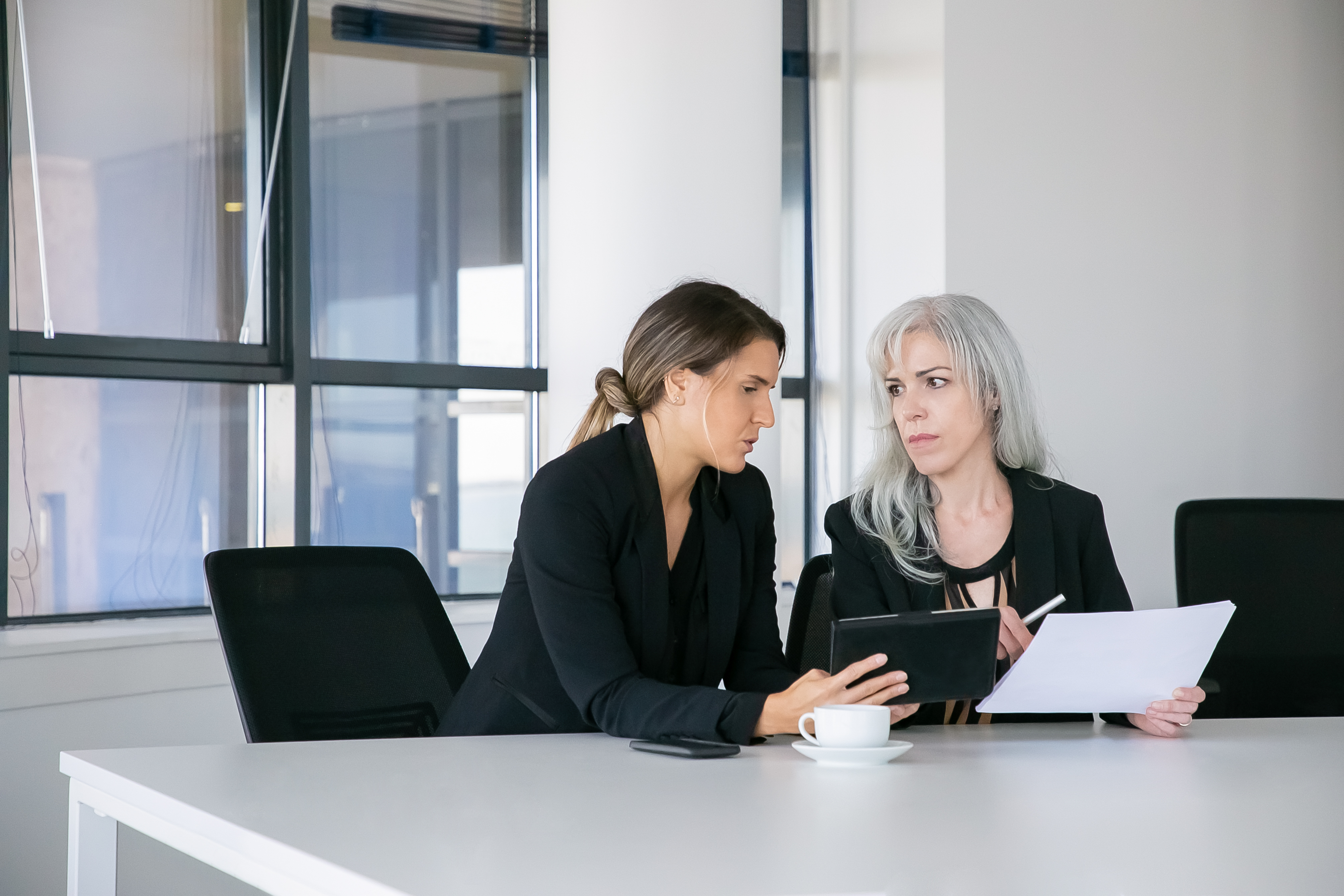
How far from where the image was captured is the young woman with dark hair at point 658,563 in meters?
1.70

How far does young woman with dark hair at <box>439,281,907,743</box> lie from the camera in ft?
5.57

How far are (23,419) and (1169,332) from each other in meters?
A: 3.46

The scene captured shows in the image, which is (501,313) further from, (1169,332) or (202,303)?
(1169,332)

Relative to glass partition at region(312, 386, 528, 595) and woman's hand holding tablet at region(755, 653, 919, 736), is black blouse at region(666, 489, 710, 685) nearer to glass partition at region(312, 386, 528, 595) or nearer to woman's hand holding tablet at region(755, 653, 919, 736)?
woman's hand holding tablet at region(755, 653, 919, 736)

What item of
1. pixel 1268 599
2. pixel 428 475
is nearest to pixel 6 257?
pixel 428 475

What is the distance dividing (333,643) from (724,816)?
3.31 feet

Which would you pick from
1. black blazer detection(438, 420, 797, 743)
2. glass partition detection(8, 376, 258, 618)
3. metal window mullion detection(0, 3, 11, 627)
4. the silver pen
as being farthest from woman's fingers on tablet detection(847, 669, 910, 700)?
metal window mullion detection(0, 3, 11, 627)

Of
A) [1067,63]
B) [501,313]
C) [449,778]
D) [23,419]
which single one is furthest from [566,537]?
[1067,63]

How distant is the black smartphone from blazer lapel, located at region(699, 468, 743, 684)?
35cm

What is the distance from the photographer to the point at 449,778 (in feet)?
4.53

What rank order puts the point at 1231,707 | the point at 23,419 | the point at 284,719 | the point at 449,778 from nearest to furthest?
the point at 449,778, the point at 284,719, the point at 1231,707, the point at 23,419

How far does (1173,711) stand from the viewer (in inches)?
68.0

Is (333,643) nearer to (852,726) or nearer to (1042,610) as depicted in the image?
(852,726)

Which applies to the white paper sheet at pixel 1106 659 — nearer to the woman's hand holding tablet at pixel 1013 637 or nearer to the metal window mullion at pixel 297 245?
the woman's hand holding tablet at pixel 1013 637
